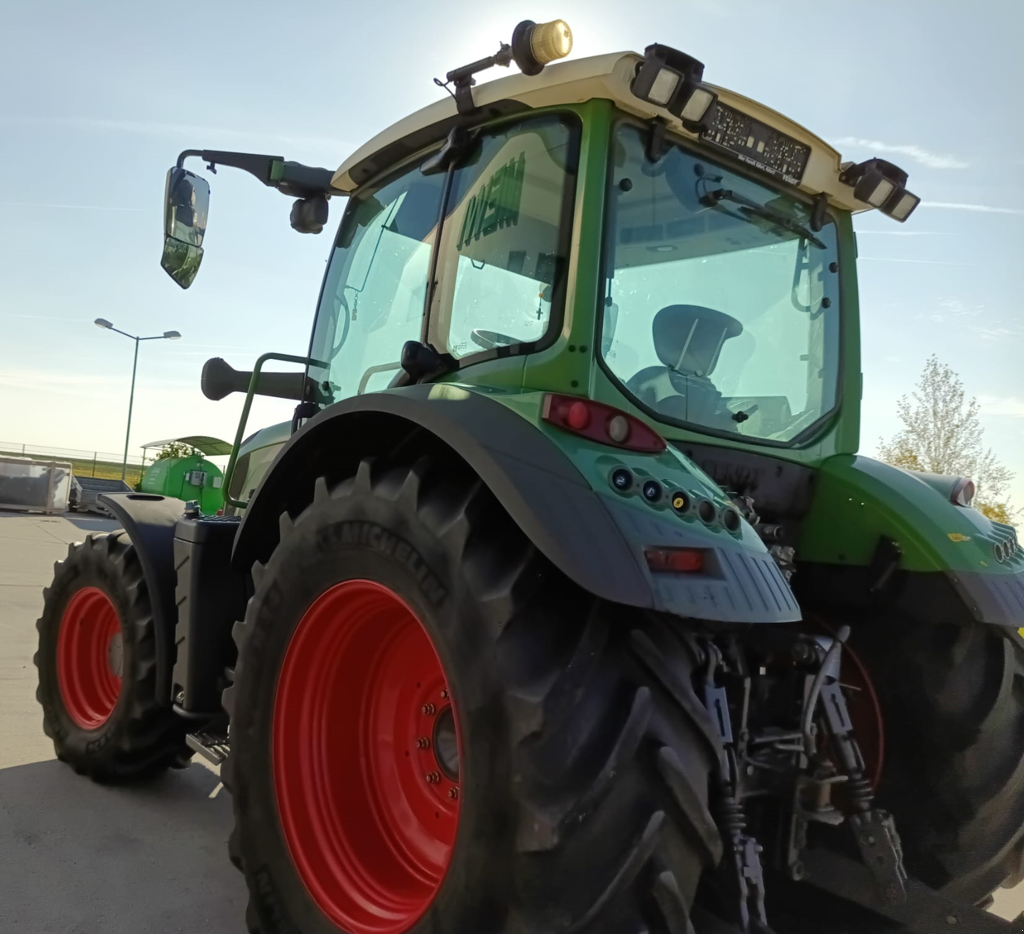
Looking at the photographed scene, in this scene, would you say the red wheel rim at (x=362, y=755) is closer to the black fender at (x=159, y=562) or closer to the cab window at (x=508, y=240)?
the cab window at (x=508, y=240)

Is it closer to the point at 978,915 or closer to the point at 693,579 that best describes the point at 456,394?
the point at 693,579

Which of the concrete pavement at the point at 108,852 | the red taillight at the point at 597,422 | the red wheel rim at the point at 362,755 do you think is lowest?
the concrete pavement at the point at 108,852

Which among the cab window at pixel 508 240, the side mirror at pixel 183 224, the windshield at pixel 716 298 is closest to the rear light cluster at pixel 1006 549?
the windshield at pixel 716 298

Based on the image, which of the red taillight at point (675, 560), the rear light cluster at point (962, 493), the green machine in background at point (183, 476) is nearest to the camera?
the red taillight at point (675, 560)

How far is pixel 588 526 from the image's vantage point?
5.82 ft

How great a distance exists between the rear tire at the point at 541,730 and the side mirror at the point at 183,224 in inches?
61.2

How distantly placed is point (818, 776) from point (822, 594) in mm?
746

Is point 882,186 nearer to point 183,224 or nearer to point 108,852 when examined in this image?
point 183,224

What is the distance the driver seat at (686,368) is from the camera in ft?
8.26

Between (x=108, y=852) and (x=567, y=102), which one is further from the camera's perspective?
(x=108, y=852)

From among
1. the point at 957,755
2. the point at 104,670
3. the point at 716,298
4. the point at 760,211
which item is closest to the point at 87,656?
the point at 104,670

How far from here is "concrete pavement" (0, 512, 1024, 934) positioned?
2.63m

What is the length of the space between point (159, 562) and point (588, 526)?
2.37m

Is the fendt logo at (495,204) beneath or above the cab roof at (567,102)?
beneath
